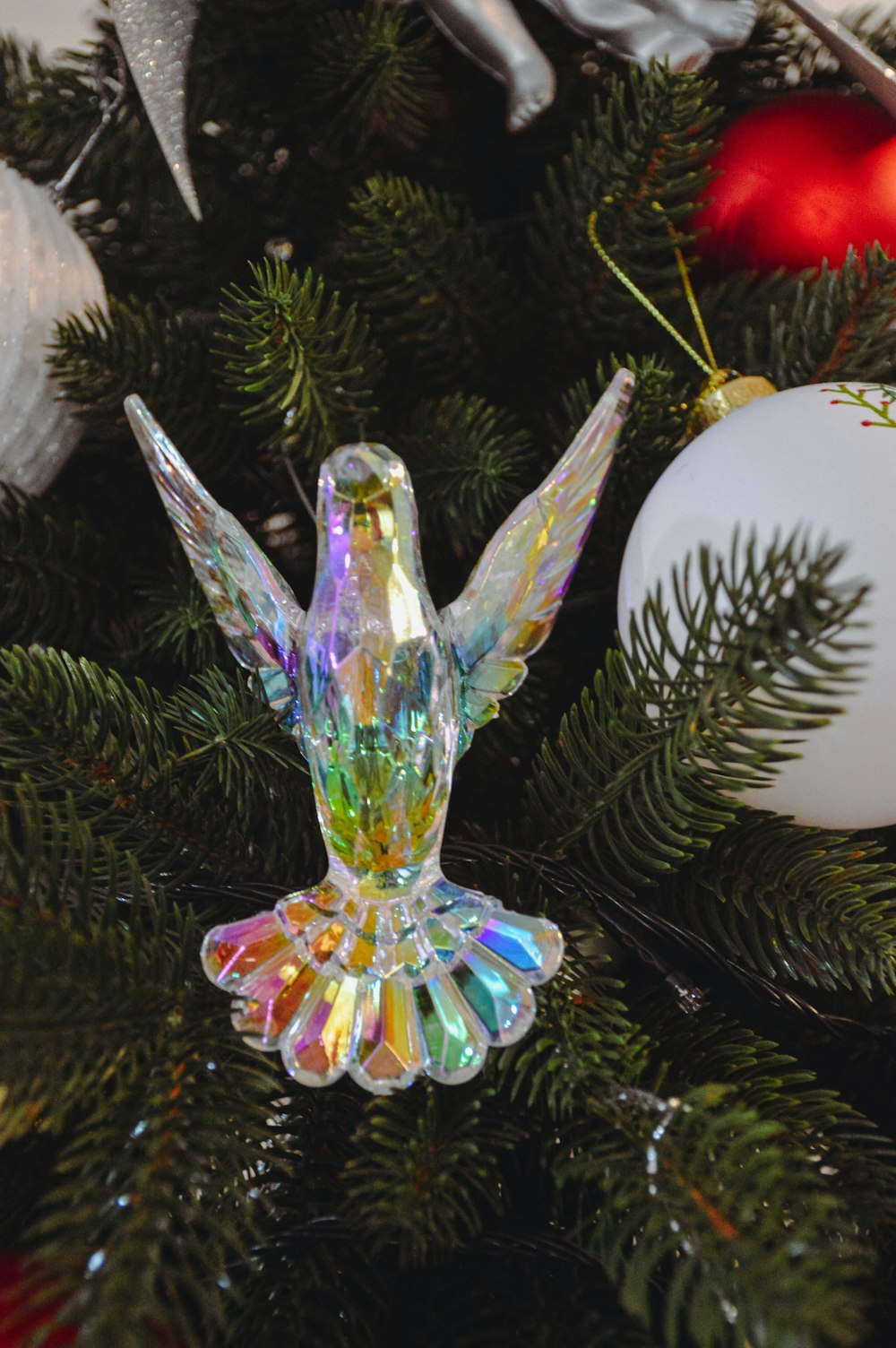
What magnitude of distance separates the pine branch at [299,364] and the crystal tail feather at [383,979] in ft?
0.57

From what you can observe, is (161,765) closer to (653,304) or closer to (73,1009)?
(73,1009)

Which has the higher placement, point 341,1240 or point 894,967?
point 894,967

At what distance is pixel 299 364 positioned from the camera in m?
0.36

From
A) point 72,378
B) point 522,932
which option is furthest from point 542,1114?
point 72,378

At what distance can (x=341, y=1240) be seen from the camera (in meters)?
0.29

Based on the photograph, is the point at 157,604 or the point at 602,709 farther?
the point at 157,604

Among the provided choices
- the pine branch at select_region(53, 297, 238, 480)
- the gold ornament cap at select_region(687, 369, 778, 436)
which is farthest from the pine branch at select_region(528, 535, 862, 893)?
the pine branch at select_region(53, 297, 238, 480)

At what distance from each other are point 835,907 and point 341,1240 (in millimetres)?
172

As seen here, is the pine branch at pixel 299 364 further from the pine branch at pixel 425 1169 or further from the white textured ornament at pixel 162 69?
the pine branch at pixel 425 1169

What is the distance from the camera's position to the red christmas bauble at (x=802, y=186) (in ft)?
1.43

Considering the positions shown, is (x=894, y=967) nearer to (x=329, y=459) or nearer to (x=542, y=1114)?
(x=542, y=1114)

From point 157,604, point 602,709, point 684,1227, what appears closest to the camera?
point 684,1227

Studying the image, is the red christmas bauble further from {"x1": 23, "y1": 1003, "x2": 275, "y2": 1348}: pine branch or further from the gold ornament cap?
{"x1": 23, "y1": 1003, "x2": 275, "y2": 1348}: pine branch

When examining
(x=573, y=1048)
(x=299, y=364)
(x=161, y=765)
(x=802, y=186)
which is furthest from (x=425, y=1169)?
(x=802, y=186)
